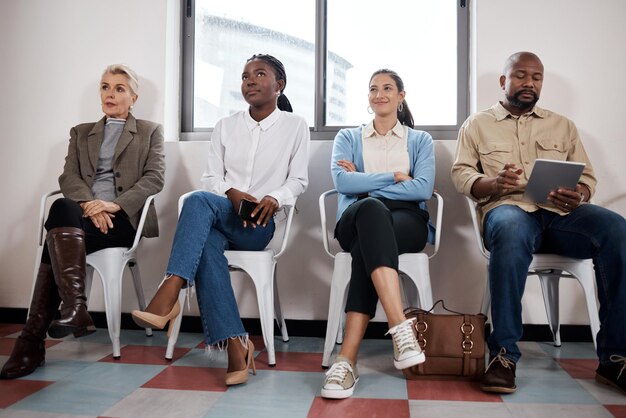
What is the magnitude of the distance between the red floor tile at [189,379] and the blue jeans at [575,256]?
0.96 m

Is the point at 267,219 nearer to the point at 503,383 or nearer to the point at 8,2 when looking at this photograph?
the point at 503,383

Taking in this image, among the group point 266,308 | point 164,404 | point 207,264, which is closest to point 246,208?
point 207,264

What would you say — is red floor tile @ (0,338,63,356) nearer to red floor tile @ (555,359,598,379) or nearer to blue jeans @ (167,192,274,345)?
blue jeans @ (167,192,274,345)

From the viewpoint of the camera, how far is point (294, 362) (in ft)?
7.27

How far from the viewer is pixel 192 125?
3.13 metres

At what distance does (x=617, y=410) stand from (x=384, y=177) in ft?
3.74

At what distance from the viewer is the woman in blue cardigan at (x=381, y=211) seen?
1.81m

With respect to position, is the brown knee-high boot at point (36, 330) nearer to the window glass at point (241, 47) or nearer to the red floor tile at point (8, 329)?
the red floor tile at point (8, 329)

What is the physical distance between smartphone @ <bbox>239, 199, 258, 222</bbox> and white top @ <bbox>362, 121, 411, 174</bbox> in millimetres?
592

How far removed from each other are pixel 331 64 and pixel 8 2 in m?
1.84

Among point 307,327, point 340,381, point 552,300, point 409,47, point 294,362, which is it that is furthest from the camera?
point 409,47

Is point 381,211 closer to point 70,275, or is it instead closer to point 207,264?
point 207,264

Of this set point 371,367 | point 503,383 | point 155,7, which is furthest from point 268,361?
point 155,7

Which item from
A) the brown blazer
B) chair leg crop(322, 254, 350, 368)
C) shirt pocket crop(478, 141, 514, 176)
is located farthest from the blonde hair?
shirt pocket crop(478, 141, 514, 176)
